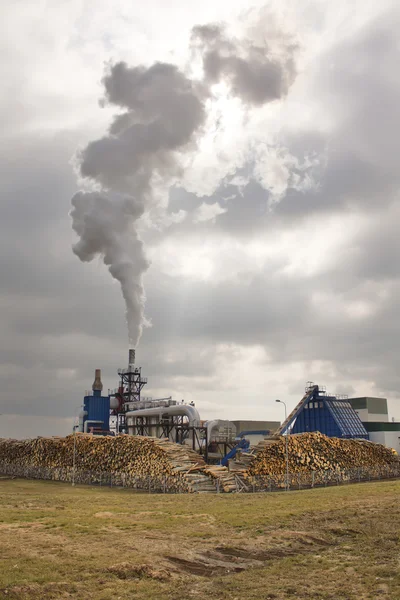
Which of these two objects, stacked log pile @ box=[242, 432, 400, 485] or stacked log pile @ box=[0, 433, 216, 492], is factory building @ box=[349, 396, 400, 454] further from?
stacked log pile @ box=[0, 433, 216, 492]

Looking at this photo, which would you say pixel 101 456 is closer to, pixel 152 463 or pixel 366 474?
pixel 152 463

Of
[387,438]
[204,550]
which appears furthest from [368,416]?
[204,550]

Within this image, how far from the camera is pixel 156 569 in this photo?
15.0m

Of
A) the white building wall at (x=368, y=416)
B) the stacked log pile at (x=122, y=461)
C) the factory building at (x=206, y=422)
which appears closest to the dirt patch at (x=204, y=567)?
the stacked log pile at (x=122, y=461)

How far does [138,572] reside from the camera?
14688 millimetres

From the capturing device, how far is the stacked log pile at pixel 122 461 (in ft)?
130

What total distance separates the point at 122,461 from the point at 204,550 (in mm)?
28503

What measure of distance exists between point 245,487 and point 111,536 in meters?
21.2

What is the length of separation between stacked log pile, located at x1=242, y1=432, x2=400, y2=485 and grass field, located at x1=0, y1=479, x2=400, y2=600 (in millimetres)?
13618

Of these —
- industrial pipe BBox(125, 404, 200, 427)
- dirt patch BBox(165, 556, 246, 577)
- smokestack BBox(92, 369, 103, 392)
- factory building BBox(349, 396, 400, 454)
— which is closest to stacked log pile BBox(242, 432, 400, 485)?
industrial pipe BBox(125, 404, 200, 427)

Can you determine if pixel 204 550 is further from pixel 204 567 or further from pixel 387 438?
pixel 387 438

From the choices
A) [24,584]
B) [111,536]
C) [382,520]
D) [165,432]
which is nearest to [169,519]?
[111,536]

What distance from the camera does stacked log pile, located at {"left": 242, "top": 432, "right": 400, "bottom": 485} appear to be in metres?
42.5

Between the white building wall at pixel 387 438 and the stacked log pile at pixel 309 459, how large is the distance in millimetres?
26759
